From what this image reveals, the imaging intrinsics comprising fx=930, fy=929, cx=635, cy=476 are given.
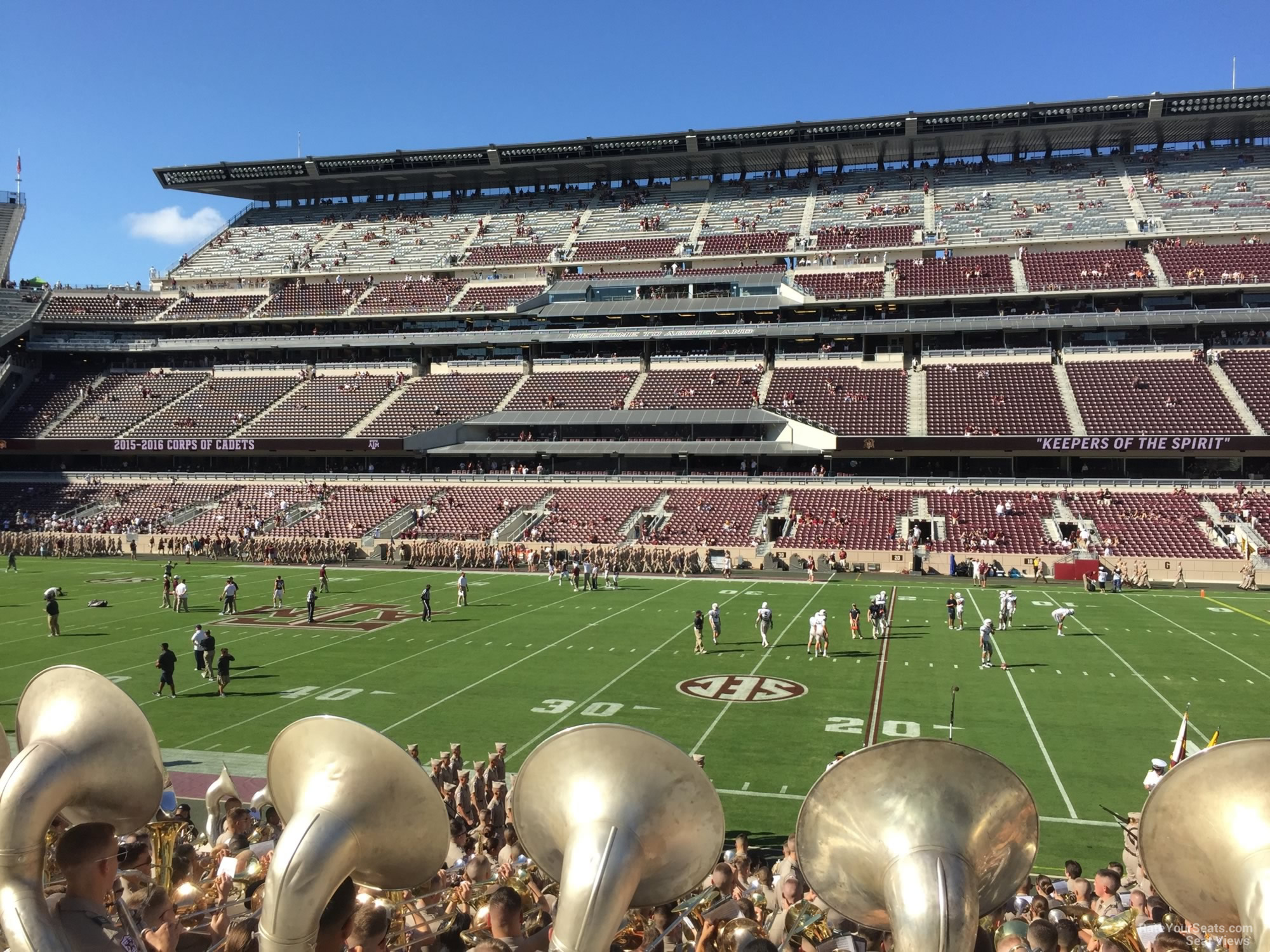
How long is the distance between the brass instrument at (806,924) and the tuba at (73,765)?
13.1 ft

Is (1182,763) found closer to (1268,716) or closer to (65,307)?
(1268,716)

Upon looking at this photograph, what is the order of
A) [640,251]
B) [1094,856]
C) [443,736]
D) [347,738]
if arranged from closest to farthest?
[347,738]
[1094,856]
[443,736]
[640,251]

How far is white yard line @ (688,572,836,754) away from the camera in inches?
629

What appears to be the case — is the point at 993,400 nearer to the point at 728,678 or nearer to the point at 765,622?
the point at 765,622

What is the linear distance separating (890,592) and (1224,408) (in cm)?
2395

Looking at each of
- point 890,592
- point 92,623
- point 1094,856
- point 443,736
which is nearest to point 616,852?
point 1094,856

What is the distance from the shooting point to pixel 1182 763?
438 centimetres

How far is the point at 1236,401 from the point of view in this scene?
151 ft

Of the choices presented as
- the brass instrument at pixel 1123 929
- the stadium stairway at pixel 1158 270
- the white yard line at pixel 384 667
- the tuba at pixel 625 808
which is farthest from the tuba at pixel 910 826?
the stadium stairway at pixel 1158 270

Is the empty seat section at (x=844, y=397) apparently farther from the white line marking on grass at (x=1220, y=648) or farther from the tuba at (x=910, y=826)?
the tuba at (x=910, y=826)

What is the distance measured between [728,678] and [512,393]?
41.3 m

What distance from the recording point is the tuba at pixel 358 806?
454 cm

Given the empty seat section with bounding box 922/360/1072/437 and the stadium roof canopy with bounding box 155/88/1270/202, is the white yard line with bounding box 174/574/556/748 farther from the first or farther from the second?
the stadium roof canopy with bounding box 155/88/1270/202

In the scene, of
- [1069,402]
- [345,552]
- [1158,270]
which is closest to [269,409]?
[345,552]
